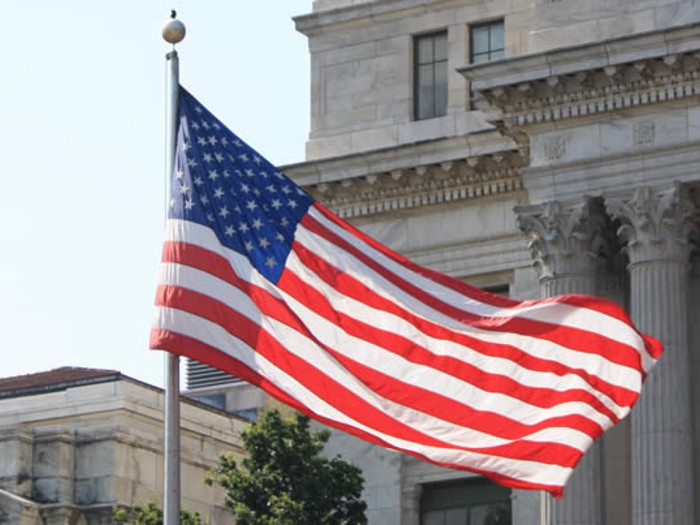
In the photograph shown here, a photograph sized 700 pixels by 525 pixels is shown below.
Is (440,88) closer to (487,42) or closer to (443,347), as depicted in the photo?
(487,42)

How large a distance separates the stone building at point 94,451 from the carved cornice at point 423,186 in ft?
30.4

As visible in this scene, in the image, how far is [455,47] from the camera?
157 feet

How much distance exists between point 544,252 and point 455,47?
703 cm

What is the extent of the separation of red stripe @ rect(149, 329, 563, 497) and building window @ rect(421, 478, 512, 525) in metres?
15.3

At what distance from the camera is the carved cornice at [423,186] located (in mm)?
45594

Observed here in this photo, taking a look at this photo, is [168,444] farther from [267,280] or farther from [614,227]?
[614,227]

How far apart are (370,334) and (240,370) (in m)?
2.07

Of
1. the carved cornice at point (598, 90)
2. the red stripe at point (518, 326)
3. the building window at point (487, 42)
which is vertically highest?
the building window at point (487, 42)

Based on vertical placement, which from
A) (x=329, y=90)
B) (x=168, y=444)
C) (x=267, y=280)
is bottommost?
(x=168, y=444)

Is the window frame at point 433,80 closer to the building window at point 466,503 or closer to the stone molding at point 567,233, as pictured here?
the stone molding at point 567,233

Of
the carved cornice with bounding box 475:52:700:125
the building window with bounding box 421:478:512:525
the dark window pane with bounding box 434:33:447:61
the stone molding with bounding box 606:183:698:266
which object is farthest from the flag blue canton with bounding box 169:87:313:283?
the dark window pane with bounding box 434:33:447:61

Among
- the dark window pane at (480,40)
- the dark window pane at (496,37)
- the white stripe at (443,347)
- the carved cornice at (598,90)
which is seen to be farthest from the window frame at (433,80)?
the white stripe at (443,347)

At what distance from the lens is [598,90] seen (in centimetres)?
4169

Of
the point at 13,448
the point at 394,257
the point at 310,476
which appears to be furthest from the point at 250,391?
the point at 394,257
